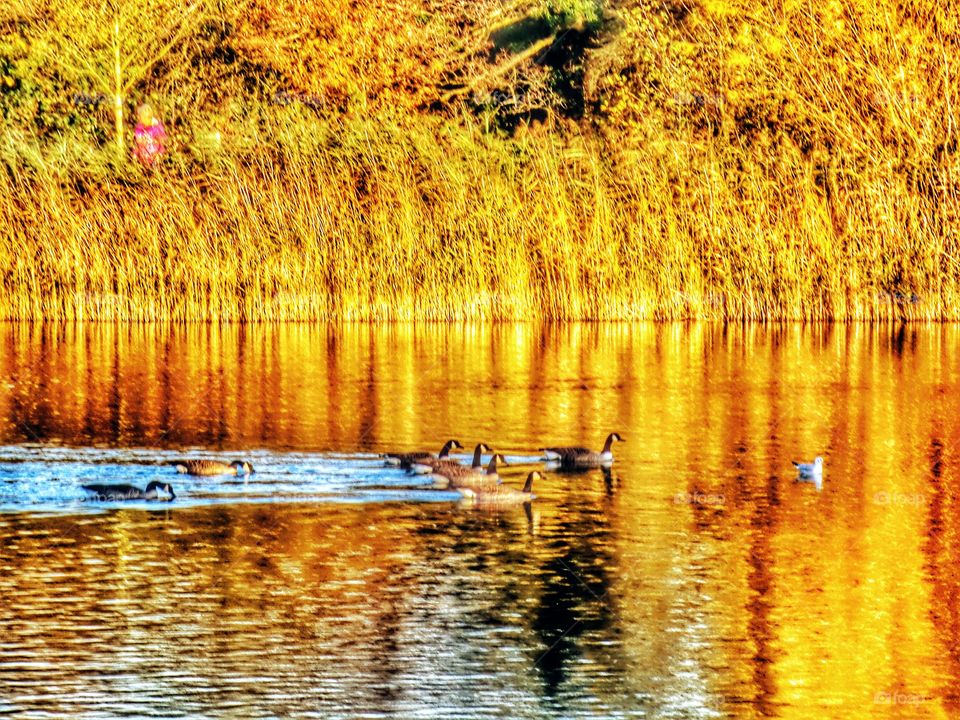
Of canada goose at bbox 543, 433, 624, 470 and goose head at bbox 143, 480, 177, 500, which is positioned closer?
goose head at bbox 143, 480, 177, 500

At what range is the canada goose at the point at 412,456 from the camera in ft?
48.4

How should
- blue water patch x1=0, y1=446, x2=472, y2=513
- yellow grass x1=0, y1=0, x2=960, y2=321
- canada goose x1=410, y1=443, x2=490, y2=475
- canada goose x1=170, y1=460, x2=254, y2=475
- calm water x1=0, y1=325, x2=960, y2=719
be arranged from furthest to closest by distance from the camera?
yellow grass x1=0, y1=0, x2=960, y2=321 < canada goose x1=170, y1=460, x2=254, y2=475 < canada goose x1=410, y1=443, x2=490, y2=475 < blue water patch x1=0, y1=446, x2=472, y2=513 < calm water x1=0, y1=325, x2=960, y2=719

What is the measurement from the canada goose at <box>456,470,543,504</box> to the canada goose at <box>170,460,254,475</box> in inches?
67.7

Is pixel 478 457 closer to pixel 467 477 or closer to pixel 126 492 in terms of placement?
pixel 467 477

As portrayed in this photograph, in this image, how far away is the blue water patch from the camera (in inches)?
535

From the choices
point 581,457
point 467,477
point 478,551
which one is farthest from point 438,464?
point 478,551

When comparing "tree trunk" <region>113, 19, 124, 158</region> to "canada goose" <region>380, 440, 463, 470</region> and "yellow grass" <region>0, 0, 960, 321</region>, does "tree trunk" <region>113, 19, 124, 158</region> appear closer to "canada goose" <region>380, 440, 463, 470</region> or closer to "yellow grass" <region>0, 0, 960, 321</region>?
"yellow grass" <region>0, 0, 960, 321</region>

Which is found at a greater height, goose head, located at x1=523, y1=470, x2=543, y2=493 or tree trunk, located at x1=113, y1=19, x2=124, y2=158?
tree trunk, located at x1=113, y1=19, x2=124, y2=158

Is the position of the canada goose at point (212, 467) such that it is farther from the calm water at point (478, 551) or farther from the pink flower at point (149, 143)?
the pink flower at point (149, 143)

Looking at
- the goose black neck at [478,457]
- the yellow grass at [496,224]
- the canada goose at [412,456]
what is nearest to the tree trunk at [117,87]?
the yellow grass at [496,224]

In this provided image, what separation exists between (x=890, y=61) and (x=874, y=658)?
21.6 metres

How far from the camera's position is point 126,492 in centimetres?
1367

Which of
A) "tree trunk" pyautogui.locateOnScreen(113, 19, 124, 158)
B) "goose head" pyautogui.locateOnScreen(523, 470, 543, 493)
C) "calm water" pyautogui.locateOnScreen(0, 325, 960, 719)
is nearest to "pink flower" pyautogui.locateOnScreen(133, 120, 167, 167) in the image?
"tree trunk" pyautogui.locateOnScreen(113, 19, 124, 158)

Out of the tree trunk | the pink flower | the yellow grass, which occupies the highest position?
the tree trunk
